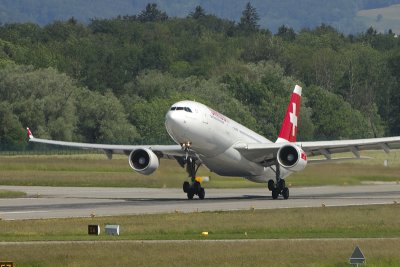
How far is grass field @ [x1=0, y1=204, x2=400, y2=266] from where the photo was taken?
34219 millimetres

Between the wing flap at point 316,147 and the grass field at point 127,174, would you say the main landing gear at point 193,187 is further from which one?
the grass field at point 127,174

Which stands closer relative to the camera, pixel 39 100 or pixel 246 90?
pixel 39 100

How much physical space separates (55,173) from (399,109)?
3195 inches

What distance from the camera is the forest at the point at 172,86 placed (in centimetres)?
12319

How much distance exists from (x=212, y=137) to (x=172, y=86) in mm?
85561

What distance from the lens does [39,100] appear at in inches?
4801

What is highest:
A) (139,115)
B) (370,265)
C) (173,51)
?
(173,51)

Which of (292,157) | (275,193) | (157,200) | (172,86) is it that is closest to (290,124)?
(275,193)

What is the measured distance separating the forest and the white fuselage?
143ft

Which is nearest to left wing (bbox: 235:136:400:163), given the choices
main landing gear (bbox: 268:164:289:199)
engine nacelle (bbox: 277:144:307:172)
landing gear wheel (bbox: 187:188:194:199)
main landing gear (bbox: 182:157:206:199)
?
engine nacelle (bbox: 277:144:307:172)

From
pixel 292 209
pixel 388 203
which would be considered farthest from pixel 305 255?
pixel 388 203

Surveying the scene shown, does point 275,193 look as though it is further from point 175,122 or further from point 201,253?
point 201,253

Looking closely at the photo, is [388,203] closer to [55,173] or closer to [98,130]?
[55,173]

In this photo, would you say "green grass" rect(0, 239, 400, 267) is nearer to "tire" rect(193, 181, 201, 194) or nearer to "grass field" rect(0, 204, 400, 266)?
"grass field" rect(0, 204, 400, 266)
